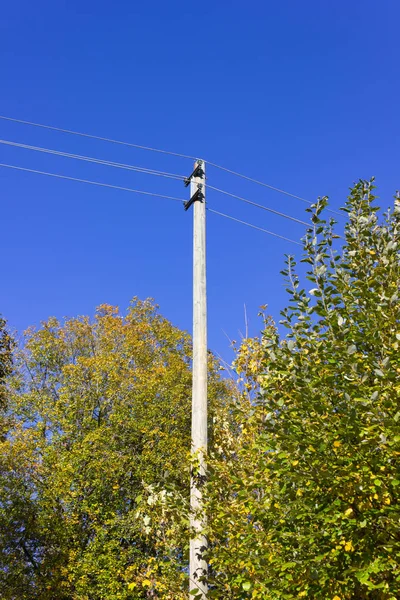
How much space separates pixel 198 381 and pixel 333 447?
289cm

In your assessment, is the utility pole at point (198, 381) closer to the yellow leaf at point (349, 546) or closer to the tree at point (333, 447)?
the tree at point (333, 447)

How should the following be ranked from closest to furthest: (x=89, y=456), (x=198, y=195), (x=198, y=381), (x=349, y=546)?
(x=349, y=546), (x=198, y=381), (x=198, y=195), (x=89, y=456)

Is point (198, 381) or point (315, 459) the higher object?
point (198, 381)

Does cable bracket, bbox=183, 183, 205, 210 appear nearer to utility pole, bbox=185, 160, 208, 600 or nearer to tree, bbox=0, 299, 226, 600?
utility pole, bbox=185, 160, 208, 600

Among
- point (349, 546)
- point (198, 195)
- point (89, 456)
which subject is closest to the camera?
point (349, 546)

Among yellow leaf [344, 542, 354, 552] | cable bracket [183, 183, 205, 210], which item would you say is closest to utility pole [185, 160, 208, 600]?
cable bracket [183, 183, 205, 210]

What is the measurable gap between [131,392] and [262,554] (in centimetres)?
1663

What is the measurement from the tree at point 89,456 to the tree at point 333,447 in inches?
460

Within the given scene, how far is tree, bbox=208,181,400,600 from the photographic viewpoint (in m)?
3.43

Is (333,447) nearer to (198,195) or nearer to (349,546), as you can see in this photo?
(349,546)

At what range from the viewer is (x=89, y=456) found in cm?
1888

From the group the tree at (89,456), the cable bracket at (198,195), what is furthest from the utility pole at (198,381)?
the tree at (89,456)

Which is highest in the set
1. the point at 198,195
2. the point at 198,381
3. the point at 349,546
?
the point at 198,195

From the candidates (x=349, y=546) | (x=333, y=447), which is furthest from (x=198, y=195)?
(x=349, y=546)
